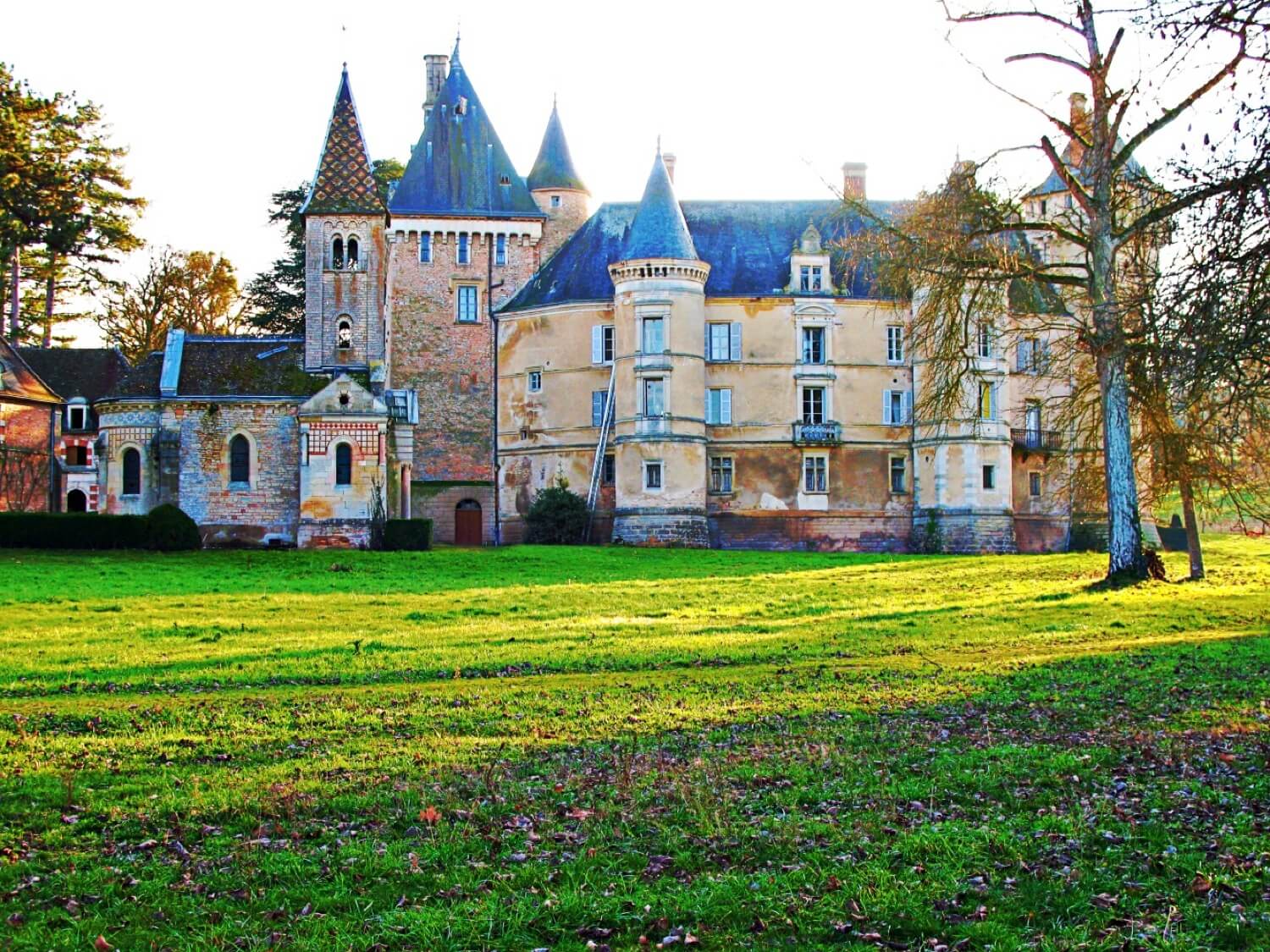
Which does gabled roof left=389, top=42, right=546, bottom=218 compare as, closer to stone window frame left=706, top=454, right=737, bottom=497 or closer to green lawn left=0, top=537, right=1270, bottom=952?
stone window frame left=706, top=454, right=737, bottom=497

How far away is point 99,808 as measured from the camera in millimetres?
9594

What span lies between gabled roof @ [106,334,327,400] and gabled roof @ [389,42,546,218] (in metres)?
13.3

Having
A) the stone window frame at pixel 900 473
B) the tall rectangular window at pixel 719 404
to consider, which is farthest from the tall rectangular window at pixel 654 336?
the stone window frame at pixel 900 473

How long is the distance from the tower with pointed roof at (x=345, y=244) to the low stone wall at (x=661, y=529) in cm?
1148

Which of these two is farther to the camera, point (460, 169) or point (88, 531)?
point (460, 169)

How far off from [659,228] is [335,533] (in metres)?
17.4

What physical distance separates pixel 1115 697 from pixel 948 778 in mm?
4615

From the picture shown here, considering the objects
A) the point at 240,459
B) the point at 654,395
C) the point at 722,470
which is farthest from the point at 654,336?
the point at 240,459

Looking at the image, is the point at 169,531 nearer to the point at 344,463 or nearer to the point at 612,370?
the point at 344,463

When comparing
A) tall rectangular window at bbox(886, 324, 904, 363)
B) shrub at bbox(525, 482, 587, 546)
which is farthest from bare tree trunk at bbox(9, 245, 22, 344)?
tall rectangular window at bbox(886, 324, 904, 363)

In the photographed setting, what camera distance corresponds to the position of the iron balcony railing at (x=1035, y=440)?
54.9 m

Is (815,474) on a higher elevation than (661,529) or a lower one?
higher

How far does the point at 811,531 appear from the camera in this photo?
5438 cm

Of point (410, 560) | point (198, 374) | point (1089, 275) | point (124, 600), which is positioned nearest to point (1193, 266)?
point (1089, 275)
